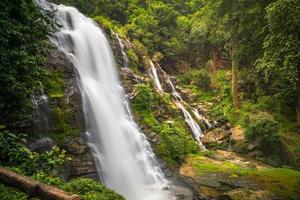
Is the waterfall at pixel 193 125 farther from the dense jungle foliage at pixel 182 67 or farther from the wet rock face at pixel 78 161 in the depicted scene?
the wet rock face at pixel 78 161

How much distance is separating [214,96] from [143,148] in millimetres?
12342

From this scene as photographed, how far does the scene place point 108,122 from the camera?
54.0 ft

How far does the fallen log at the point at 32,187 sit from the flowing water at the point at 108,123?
633cm

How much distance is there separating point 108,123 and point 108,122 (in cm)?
7

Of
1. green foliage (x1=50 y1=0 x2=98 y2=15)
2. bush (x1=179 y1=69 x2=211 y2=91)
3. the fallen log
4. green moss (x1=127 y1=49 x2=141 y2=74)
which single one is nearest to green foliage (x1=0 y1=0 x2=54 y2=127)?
the fallen log

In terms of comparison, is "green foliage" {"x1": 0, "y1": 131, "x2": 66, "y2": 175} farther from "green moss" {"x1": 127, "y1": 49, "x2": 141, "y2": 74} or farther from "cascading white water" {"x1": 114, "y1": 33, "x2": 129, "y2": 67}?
"green moss" {"x1": 127, "y1": 49, "x2": 141, "y2": 74}

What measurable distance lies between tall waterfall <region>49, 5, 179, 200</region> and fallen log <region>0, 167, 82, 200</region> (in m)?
6.41

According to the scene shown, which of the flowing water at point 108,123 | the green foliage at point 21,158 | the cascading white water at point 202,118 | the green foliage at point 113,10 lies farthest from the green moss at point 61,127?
the green foliage at point 113,10

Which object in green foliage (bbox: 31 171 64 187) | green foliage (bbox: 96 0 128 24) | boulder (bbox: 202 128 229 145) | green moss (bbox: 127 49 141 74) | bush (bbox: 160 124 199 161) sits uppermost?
green foliage (bbox: 96 0 128 24)

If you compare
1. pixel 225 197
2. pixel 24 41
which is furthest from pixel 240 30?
pixel 24 41

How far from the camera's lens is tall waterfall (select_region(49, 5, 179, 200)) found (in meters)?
14.3

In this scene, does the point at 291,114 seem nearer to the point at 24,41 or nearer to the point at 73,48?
the point at 73,48

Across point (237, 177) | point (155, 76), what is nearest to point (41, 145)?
point (237, 177)

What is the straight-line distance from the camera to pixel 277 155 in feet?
60.3
